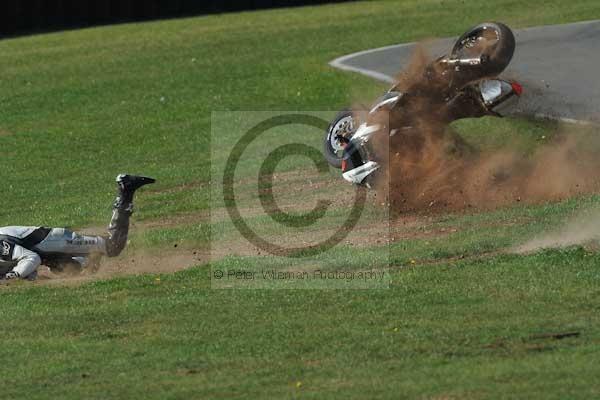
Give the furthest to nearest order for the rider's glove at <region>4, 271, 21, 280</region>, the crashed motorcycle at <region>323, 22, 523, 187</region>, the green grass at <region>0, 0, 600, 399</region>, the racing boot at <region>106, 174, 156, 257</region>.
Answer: the crashed motorcycle at <region>323, 22, 523, 187</region>
the racing boot at <region>106, 174, 156, 257</region>
the rider's glove at <region>4, 271, 21, 280</region>
the green grass at <region>0, 0, 600, 399</region>

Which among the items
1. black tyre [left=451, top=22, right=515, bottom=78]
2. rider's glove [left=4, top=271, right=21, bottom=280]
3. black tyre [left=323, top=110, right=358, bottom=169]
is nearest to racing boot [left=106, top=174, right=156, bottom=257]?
rider's glove [left=4, top=271, right=21, bottom=280]

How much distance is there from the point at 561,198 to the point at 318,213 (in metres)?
3.28

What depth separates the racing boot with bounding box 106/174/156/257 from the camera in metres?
13.7

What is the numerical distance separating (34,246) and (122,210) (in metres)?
1.12

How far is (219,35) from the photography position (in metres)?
31.8

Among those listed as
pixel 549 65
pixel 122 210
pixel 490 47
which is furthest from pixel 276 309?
pixel 549 65

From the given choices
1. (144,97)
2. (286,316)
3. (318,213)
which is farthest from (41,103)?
(286,316)

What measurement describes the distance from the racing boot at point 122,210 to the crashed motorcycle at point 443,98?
10.7 ft

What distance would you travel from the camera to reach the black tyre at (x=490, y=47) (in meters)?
15.5

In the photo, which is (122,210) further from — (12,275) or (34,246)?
(12,275)

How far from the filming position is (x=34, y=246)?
13.3 metres

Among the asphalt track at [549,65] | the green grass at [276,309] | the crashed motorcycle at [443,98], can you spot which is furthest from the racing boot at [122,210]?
the asphalt track at [549,65]

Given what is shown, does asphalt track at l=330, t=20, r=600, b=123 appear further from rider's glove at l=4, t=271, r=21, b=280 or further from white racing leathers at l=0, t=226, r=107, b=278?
rider's glove at l=4, t=271, r=21, b=280

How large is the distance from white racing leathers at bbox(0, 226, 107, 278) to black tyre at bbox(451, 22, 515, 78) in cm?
553
